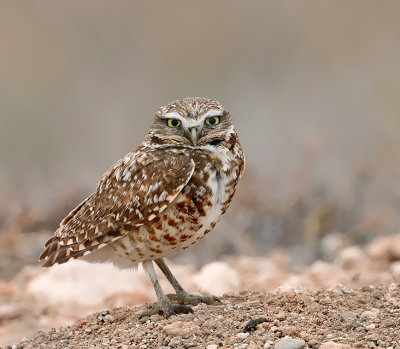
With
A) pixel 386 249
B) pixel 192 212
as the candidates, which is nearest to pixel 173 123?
pixel 192 212

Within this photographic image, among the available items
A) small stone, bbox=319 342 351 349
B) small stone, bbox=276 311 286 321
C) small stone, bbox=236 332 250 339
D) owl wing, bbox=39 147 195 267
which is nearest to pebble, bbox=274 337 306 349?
small stone, bbox=319 342 351 349

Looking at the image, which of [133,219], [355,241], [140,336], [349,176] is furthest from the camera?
[349,176]

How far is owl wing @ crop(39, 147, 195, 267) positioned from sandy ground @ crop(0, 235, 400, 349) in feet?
2.28

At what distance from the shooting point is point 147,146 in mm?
7582

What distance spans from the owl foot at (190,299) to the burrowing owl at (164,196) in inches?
0.5

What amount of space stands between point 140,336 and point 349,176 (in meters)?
6.21

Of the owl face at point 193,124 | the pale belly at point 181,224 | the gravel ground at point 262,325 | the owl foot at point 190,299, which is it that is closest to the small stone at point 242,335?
the gravel ground at point 262,325

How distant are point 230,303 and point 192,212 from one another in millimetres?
1025

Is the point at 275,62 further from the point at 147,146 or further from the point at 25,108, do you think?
the point at 147,146

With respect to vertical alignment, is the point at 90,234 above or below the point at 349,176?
below

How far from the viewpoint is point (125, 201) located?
726cm

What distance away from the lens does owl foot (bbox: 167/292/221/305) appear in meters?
7.55

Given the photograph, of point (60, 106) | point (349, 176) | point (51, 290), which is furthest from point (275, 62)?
point (51, 290)

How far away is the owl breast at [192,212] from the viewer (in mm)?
7027
